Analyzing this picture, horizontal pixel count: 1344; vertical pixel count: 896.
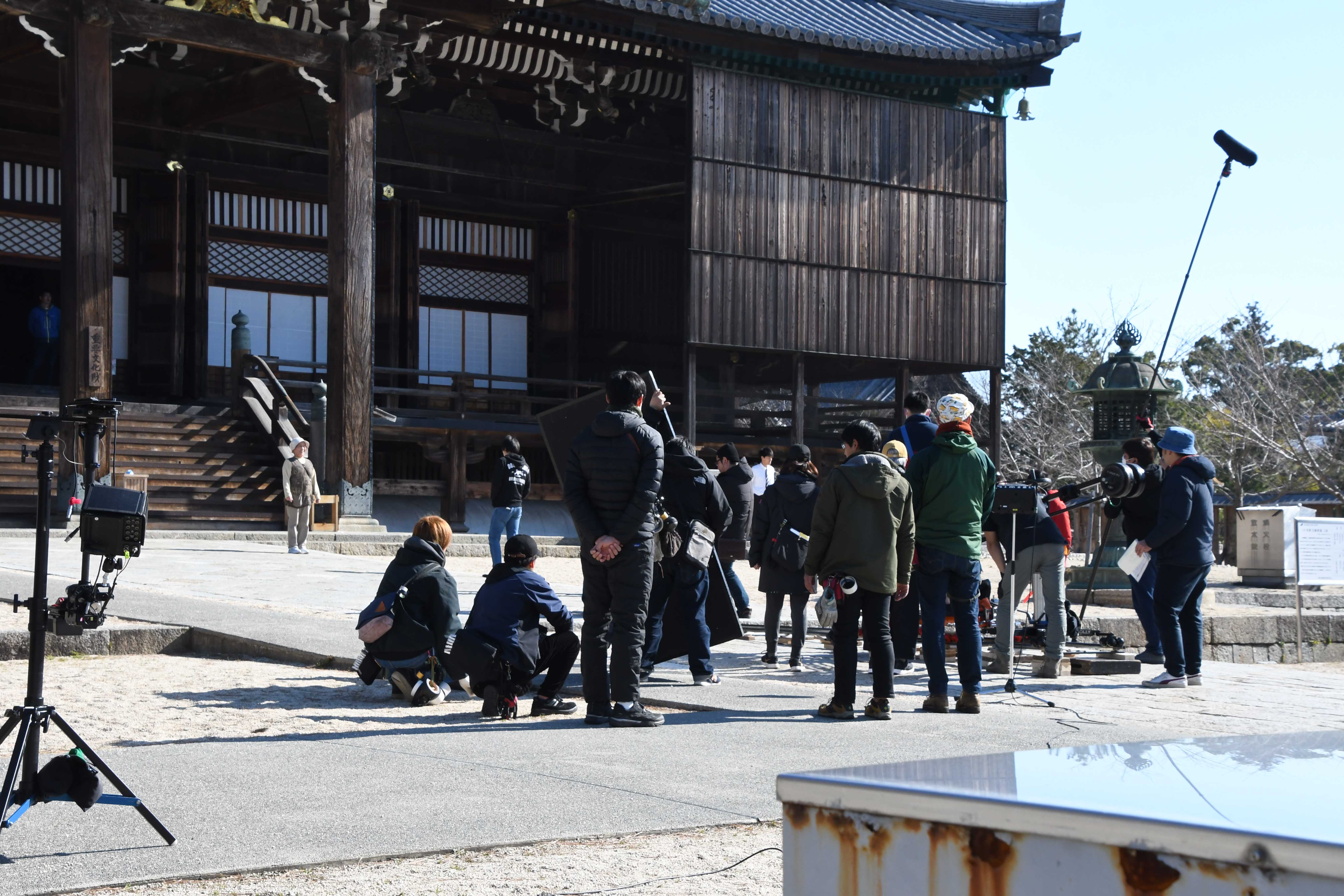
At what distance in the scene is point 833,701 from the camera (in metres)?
7.21

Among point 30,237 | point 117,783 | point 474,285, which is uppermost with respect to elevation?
point 30,237

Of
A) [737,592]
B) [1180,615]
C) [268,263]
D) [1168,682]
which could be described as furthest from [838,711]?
[268,263]

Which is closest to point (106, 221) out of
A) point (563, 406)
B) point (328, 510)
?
point (328, 510)

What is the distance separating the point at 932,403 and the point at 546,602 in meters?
29.5

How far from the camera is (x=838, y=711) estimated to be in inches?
281

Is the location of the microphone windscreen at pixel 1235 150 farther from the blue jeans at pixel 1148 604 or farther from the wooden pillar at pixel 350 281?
the wooden pillar at pixel 350 281

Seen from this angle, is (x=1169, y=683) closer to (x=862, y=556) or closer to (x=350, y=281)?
(x=862, y=556)

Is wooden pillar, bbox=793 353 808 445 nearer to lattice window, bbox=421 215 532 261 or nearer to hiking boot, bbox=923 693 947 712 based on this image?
lattice window, bbox=421 215 532 261

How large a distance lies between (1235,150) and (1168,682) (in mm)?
7654

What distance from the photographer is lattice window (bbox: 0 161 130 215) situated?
20.1 metres

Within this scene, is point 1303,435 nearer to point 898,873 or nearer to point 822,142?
point 822,142

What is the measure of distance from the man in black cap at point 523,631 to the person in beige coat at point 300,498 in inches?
345

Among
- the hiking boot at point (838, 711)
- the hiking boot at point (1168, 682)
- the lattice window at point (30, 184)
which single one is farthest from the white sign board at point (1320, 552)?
the lattice window at point (30, 184)

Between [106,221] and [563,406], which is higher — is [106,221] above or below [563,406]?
above
